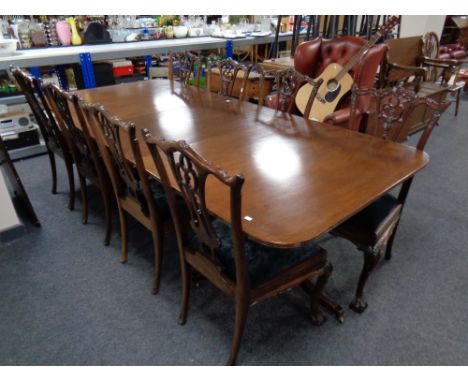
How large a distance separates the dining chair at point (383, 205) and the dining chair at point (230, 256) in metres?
0.24

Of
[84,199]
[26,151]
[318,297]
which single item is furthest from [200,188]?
[26,151]

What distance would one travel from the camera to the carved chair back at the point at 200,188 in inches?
32.4

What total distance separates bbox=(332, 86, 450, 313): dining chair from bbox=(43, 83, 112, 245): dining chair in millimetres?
1260

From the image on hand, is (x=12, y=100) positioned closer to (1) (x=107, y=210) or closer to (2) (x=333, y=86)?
(1) (x=107, y=210)

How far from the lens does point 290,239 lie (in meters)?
0.87

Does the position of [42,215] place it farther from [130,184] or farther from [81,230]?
[130,184]

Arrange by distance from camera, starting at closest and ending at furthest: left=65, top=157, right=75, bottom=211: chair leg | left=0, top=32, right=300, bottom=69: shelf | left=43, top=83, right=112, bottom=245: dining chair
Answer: left=43, top=83, right=112, bottom=245: dining chair, left=65, top=157, right=75, bottom=211: chair leg, left=0, top=32, right=300, bottom=69: shelf

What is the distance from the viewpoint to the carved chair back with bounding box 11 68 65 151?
185 cm

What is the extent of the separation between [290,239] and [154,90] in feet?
6.33

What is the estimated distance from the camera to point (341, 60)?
2658 millimetres

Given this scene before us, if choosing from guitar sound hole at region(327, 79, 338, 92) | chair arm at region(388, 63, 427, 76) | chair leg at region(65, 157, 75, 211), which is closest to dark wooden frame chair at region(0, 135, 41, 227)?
chair leg at region(65, 157, 75, 211)

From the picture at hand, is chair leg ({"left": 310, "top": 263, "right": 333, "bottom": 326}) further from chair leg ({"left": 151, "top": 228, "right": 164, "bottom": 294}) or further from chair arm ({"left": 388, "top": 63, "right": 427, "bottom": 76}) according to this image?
chair arm ({"left": 388, "top": 63, "right": 427, "bottom": 76})

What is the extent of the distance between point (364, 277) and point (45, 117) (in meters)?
2.05

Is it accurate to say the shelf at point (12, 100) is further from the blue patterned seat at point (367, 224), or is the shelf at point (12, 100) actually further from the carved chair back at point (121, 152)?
the blue patterned seat at point (367, 224)
